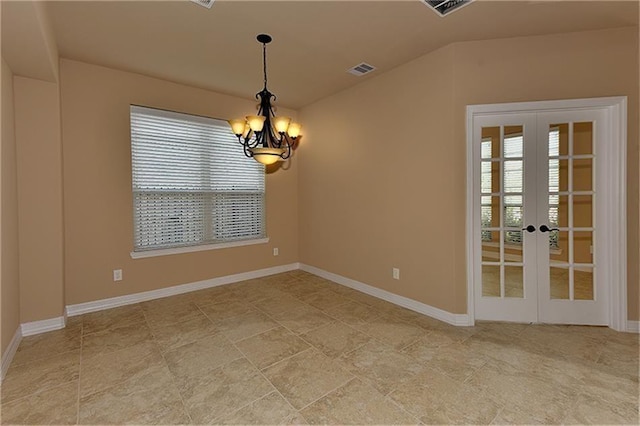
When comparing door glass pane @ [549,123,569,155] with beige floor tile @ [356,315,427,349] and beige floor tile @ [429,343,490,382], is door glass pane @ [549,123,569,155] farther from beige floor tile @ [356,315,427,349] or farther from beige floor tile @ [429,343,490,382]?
beige floor tile @ [356,315,427,349]

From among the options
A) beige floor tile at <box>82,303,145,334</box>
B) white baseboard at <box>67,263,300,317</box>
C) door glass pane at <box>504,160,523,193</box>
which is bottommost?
beige floor tile at <box>82,303,145,334</box>

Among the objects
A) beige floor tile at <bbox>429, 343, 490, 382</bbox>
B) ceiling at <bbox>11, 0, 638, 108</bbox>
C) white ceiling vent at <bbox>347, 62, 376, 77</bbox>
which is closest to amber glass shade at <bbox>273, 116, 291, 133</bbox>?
ceiling at <bbox>11, 0, 638, 108</bbox>

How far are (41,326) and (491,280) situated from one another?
15.0ft

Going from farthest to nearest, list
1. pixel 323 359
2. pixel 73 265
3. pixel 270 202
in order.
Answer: pixel 270 202
pixel 73 265
pixel 323 359

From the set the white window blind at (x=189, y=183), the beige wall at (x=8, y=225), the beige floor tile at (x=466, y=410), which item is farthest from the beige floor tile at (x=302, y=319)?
the beige wall at (x=8, y=225)

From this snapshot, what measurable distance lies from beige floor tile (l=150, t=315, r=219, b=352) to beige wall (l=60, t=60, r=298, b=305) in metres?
1.05

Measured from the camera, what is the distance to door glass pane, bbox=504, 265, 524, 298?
301 centimetres

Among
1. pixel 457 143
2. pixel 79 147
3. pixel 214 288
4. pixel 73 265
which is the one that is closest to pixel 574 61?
pixel 457 143

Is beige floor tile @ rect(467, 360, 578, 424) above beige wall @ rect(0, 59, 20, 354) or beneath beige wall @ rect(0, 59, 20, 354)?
beneath

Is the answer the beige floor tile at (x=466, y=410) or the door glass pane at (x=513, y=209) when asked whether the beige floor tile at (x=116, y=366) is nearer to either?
the beige floor tile at (x=466, y=410)

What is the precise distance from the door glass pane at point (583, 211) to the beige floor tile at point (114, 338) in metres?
4.26

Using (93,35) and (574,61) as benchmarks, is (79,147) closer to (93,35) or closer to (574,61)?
(93,35)

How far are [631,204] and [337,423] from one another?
10.7ft

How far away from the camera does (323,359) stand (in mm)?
2385
